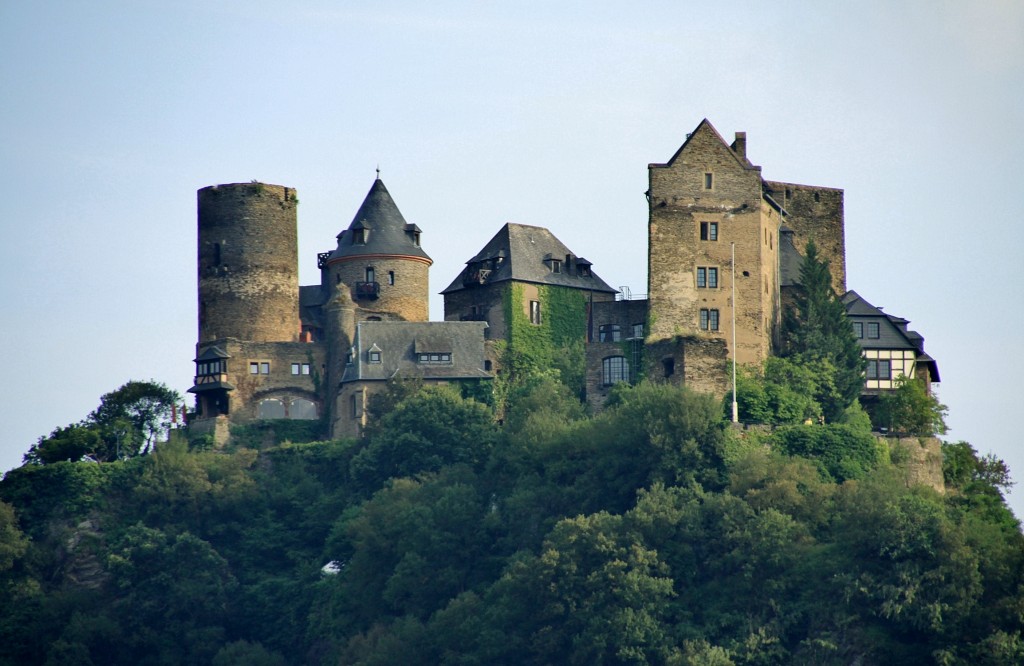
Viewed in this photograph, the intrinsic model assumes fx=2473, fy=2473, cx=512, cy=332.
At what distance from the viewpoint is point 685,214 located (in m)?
93.1

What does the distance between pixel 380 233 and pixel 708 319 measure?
675 inches

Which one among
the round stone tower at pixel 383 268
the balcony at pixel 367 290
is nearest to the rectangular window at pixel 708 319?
the round stone tower at pixel 383 268

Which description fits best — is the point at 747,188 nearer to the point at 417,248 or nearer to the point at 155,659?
the point at 417,248

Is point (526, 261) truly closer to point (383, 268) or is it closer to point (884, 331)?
point (383, 268)

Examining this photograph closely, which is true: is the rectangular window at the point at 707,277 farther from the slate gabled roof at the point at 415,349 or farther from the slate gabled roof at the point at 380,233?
the slate gabled roof at the point at 380,233

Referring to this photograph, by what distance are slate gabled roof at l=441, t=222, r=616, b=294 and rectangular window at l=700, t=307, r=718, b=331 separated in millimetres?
9326

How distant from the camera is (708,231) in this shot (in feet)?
305

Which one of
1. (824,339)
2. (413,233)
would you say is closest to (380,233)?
(413,233)

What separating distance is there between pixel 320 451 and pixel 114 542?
881 centimetres

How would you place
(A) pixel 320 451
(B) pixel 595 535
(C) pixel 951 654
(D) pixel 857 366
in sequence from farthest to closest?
(A) pixel 320 451 < (D) pixel 857 366 < (B) pixel 595 535 < (C) pixel 951 654

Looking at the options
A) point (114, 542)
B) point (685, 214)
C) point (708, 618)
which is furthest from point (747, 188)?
point (114, 542)

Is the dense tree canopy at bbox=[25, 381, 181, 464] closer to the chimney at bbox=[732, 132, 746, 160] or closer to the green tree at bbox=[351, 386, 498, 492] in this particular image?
the green tree at bbox=[351, 386, 498, 492]

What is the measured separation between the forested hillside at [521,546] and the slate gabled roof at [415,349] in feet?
5.37

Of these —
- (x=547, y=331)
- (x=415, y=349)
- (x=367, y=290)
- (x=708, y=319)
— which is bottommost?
(x=415, y=349)
